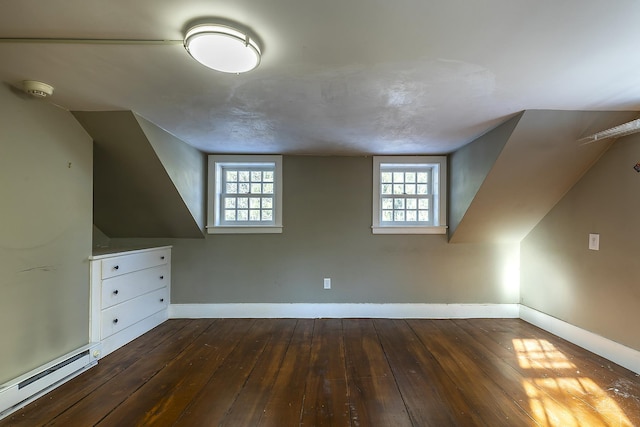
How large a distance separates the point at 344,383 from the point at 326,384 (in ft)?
0.42

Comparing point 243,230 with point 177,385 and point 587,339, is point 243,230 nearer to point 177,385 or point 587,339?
point 177,385

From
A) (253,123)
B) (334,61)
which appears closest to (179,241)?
(253,123)

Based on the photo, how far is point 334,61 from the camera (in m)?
1.39

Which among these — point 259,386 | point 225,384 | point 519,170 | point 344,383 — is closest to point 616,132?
point 519,170

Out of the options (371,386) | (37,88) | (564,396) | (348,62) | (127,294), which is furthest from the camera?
(127,294)

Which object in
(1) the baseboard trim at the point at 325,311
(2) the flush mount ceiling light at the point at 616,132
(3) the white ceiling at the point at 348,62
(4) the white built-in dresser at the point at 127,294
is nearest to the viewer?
(3) the white ceiling at the point at 348,62

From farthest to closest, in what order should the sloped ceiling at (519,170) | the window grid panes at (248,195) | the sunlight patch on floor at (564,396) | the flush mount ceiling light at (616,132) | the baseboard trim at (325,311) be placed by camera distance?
the window grid panes at (248,195)
the baseboard trim at (325,311)
the sloped ceiling at (519,170)
the flush mount ceiling light at (616,132)
the sunlight patch on floor at (564,396)

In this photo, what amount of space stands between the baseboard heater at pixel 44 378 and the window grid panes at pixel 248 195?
174cm

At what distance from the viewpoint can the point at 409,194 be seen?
3410 mm

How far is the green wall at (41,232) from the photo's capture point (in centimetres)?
166

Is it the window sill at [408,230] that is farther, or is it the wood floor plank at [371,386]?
the window sill at [408,230]

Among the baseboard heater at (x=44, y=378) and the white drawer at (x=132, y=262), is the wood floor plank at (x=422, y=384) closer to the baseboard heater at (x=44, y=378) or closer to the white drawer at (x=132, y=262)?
the baseboard heater at (x=44, y=378)

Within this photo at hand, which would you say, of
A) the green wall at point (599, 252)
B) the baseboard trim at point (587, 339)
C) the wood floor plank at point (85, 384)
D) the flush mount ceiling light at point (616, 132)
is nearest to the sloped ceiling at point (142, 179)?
the wood floor plank at point (85, 384)

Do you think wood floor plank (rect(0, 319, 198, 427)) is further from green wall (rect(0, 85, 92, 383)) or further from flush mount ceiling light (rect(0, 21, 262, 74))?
flush mount ceiling light (rect(0, 21, 262, 74))
